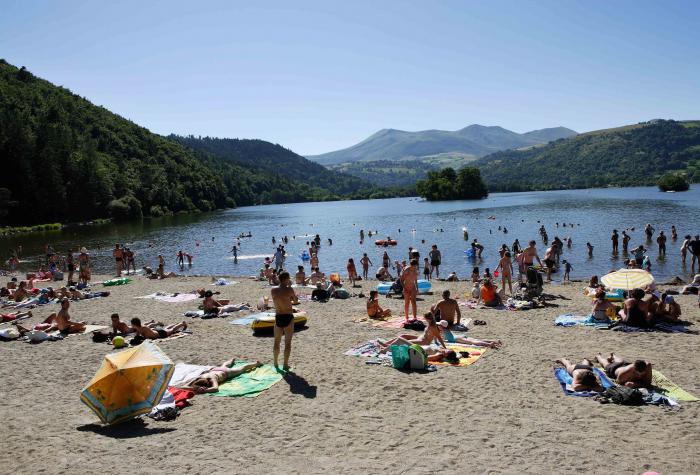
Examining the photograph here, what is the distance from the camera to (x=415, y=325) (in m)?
14.0

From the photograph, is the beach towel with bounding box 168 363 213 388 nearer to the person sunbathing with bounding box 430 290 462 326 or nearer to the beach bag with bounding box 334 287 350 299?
the person sunbathing with bounding box 430 290 462 326

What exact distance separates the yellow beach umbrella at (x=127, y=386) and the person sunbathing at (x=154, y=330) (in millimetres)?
5009

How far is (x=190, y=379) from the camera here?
32.5ft

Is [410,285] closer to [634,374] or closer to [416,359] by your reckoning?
[416,359]

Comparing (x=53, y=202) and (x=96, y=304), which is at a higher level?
(x=53, y=202)

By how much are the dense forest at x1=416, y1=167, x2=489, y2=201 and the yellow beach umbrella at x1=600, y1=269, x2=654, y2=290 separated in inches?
5087

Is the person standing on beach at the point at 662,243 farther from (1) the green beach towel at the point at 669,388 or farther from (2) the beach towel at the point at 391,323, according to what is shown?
(1) the green beach towel at the point at 669,388

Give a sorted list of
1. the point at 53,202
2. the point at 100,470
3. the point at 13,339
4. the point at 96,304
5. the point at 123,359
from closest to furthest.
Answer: the point at 100,470, the point at 123,359, the point at 13,339, the point at 96,304, the point at 53,202

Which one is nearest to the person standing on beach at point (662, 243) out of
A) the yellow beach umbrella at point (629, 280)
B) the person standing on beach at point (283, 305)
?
the yellow beach umbrella at point (629, 280)

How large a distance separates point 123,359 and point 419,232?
51850mm

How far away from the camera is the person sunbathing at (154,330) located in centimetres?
1308

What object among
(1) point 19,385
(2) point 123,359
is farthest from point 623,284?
(1) point 19,385

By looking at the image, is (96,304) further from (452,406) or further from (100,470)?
(452,406)

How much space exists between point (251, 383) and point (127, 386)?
2.45m
